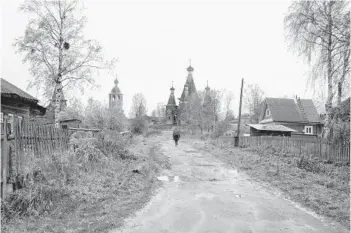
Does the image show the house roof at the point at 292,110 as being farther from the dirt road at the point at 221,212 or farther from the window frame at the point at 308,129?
the dirt road at the point at 221,212

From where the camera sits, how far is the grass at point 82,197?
534 centimetres

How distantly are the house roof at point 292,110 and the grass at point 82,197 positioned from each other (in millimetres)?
34857

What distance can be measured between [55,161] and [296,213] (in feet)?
22.5

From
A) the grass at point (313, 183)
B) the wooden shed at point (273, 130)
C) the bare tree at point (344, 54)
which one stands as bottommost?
the grass at point (313, 183)

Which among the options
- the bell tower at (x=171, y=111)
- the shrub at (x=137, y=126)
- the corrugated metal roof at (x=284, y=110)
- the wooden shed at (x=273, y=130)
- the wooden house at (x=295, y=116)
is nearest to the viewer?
the wooden shed at (x=273, y=130)

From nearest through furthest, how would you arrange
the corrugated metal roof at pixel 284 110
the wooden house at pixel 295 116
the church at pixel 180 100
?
the wooden house at pixel 295 116, the corrugated metal roof at pixel 284 110, the church at pixel 180 100

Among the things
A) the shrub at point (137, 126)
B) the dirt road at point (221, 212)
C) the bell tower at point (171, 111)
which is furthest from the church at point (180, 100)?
the dirt road at point (221, 212)

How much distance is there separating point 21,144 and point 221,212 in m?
5.58

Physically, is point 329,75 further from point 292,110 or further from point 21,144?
point 292,110

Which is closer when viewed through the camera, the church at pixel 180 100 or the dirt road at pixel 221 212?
the dirt road at pixel 221 212

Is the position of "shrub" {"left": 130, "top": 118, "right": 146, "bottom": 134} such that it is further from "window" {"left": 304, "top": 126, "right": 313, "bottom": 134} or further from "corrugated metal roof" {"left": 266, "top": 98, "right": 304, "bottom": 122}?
"window" {"left": 304, "top": 126, "right": 313, "bottom": 134}

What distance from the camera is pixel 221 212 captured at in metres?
6.42

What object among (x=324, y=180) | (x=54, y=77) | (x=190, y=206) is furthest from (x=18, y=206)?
(x=54, y=77)

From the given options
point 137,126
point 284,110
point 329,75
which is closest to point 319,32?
point 329,75
